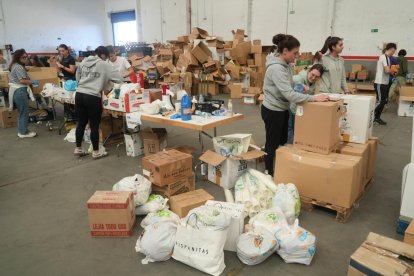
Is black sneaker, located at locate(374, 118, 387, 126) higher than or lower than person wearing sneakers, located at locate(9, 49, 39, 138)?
lower

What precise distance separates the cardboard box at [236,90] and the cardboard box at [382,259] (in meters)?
6.65

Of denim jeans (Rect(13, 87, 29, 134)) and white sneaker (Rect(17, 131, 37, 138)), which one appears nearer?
denim jeans (Rect(13, 87, 29, 134))

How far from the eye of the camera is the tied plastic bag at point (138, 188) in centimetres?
253

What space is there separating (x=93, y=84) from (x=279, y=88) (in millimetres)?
2198

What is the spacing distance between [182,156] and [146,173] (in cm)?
36

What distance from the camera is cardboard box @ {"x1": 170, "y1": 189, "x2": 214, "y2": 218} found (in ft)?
7.97

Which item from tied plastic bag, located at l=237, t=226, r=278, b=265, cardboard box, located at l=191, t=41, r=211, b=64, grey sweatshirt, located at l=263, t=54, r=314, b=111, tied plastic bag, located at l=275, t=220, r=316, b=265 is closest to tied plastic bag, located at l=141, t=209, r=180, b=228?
tied plastic bag, located at l=237, t=226, r=278, b=265

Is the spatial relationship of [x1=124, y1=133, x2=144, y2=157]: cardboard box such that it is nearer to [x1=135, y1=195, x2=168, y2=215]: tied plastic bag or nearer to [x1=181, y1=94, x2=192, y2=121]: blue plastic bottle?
[x1=181, y1=94, x2=192, y2=121]: blue plastic bottle

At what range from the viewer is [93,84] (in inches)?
143

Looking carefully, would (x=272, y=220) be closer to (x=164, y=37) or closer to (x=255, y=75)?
(x=255, y=75)

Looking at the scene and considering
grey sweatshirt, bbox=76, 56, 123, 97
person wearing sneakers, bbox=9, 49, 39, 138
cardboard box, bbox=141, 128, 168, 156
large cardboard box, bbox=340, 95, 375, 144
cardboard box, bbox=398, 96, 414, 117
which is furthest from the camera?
cardboard box, bbox=398, 96, 414, 117

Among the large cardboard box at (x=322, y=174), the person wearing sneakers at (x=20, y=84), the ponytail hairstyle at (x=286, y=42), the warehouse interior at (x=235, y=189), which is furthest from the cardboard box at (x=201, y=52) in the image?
the large cardboard box at (x=322, y=174)

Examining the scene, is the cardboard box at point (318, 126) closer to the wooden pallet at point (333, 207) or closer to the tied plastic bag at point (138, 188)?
the wooden pallet at point (333, 207)

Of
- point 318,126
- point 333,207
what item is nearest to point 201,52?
point 318,126
